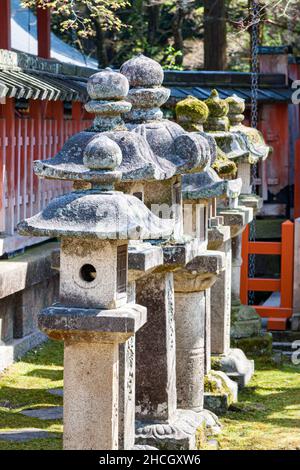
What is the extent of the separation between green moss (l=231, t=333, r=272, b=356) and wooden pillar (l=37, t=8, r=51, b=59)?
5.21 m

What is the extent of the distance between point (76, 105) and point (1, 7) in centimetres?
341

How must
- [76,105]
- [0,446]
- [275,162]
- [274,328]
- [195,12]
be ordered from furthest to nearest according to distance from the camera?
1. [195,12]
2. [275,162]
3. [76,105]
4. [274,328]
5. [0,446]

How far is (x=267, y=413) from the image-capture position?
10695mm

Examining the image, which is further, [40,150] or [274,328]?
[274,328]

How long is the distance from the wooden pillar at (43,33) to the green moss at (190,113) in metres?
6.59

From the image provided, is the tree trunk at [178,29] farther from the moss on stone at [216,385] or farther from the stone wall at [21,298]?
the moss on stone at [216,385]

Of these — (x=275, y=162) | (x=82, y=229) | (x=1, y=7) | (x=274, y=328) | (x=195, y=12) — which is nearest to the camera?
(x=82, y=229)

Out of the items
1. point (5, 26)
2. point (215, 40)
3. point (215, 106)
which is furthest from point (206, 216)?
point (215, 40)

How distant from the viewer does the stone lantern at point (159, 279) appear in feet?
27.5

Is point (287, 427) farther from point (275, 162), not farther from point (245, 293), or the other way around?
point (275, 162)

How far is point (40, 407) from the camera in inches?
405

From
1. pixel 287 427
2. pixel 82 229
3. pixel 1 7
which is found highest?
pixel 1 7

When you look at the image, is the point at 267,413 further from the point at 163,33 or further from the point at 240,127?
the point at 163,33

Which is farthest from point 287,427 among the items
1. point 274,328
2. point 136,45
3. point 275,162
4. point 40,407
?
point 136,45
